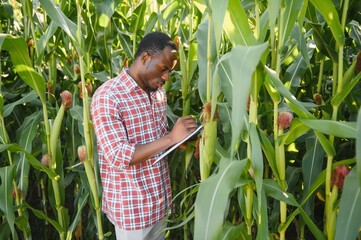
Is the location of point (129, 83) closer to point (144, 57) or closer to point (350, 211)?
point (144, 57)

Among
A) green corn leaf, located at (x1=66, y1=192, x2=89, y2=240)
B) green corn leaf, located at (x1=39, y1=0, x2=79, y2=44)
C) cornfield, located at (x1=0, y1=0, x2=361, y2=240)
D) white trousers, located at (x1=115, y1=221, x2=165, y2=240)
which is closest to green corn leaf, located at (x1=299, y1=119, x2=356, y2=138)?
cornfield, located at (x1=0, y1=0, x2=361, y2=240)

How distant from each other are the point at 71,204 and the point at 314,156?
5.92 ft

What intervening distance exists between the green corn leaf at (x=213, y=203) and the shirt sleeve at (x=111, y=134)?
48 cm

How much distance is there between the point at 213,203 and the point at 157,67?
71cm

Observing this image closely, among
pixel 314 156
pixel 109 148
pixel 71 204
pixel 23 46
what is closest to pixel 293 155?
pixel 314 156

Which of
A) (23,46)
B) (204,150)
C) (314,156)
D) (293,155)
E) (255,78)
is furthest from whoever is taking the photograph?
(293,155)

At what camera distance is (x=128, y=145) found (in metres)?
1.84

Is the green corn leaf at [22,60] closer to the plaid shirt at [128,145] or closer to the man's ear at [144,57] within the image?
the plaid shirt at [128,145]

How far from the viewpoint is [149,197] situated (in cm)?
201

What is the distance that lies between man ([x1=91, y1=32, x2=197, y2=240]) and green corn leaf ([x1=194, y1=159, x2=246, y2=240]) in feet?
1.35

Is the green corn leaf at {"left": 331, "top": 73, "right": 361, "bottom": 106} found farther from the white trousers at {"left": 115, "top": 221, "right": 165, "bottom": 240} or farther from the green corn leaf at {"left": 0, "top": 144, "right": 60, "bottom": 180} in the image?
the green corn leaf at {"left": 0, "top": 144, "right": 60, "bottom": 180}

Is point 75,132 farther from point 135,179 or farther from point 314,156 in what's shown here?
point 314,156

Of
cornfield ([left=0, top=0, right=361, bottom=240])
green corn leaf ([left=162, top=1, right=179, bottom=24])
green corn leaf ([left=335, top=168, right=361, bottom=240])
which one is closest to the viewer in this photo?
green corn leaf ([left=335, top=168, right=361, bottom=240])

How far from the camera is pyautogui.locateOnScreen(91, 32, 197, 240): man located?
185 cm
